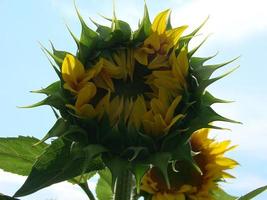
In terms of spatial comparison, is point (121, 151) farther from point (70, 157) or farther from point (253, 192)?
point (253, 192)

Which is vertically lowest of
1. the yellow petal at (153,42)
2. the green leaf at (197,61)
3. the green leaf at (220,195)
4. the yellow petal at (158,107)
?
the green leaf at (220,195)

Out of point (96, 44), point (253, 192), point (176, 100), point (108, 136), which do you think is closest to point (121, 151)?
point (108, 136)

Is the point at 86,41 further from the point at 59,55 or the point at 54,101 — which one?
the point at 54,101

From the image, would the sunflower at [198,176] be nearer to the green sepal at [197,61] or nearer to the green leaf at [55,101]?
the green sepal at [197,61]

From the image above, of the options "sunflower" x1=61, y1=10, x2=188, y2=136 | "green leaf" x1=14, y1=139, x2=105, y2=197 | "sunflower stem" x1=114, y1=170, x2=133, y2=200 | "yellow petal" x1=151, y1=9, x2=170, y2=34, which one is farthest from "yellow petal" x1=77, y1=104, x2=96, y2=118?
"yellow petal" x1=151, y1=9, x2=170, y2=34

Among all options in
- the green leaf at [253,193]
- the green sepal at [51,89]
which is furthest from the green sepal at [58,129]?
the green leaf at [253,193]

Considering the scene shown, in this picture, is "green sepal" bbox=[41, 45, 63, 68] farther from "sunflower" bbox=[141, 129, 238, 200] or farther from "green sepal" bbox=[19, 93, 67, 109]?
"sunflower" bbox=[141, 129, 238, 200]
